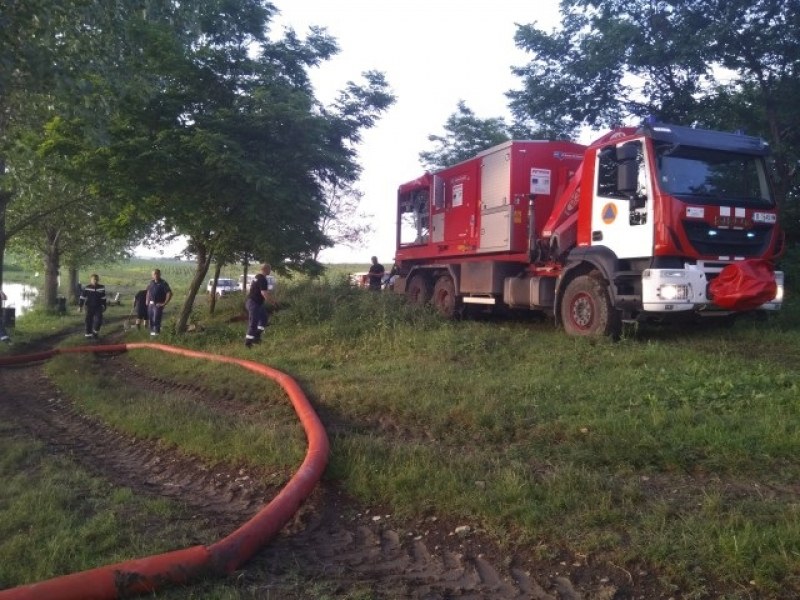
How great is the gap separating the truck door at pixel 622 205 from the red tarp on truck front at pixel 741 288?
0.93 metres

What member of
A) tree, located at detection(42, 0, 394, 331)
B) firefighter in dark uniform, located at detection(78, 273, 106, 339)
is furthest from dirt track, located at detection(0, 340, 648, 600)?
firefighter in dark uniform, located at detection(78, 273, 106, 339)

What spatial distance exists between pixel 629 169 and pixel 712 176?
1.15 metres

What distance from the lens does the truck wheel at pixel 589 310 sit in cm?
963

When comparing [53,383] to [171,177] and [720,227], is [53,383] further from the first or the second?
[720,227]

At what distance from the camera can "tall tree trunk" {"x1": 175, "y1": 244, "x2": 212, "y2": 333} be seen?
1616cm

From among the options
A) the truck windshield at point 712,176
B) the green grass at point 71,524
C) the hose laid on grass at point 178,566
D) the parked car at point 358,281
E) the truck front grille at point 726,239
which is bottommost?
the green grass at point 71,524

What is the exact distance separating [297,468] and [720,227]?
632cm

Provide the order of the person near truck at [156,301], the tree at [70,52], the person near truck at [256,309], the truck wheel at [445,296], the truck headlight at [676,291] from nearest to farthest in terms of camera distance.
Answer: the tree at [70,52]
the truck headlight at [676,291]
the person near truck at [256,309]
the truck wheel at [445,296]
the person near truck at [156,301]

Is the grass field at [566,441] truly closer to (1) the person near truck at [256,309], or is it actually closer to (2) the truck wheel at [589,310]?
(2) the truck wheel at [589,310]

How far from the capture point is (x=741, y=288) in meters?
8.56

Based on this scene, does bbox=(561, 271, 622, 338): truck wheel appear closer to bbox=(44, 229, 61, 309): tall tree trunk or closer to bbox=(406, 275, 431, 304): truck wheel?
bbox=(406, 275, 431, 304): truck wheel

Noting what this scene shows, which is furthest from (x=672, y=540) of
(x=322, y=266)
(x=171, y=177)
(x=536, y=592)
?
(x=322, y=266)

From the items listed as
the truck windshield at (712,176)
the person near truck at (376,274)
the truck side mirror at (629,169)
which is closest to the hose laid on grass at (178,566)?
the truck side mirror at (629,169)

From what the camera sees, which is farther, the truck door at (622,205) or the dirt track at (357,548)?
the truck door at (622,205)
